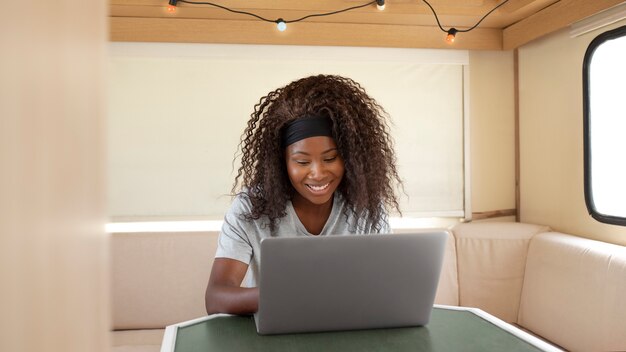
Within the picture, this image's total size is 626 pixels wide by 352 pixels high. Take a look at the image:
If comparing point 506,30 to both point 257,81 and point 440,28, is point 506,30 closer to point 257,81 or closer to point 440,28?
point 440,28

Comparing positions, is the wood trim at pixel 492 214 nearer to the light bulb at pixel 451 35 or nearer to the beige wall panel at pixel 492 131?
the beige wall panel at pixel 492 131

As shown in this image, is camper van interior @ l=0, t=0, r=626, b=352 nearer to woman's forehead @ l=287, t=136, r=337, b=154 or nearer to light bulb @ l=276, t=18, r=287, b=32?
light bulb @ l=276, t=18, r=287, b=32

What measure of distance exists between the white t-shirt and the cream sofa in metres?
0.86

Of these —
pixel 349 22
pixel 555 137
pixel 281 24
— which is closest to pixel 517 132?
pixel 555 137

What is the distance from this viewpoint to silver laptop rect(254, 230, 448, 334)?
4.14ft

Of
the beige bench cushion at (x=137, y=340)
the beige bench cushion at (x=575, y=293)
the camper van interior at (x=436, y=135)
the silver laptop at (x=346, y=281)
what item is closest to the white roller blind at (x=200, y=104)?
the camper van interior at (x=436, y=135)

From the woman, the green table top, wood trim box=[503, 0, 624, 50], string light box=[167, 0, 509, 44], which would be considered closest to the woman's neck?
the woman

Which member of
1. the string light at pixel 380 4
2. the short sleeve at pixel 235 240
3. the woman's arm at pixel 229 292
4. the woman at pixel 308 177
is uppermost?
the string light at pixel 380 4

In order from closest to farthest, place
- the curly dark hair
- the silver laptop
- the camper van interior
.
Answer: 1. the silver laptop
2. the curly dark hair
3. the camper van interior

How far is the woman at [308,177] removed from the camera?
1.83m

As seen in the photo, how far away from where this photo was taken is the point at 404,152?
124 inches

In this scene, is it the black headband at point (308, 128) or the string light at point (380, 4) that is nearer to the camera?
the black headband at point (308, 128)

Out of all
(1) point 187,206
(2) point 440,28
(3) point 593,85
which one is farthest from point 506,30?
(1) point 187,206

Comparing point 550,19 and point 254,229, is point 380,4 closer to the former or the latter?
point 550,19
